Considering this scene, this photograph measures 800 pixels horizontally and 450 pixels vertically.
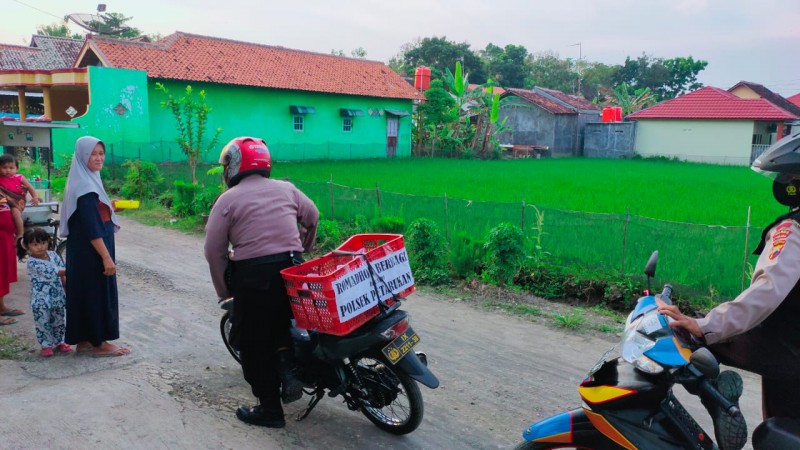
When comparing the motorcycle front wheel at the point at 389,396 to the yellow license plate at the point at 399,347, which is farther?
the motorcycle front wheel at the point at 389,396

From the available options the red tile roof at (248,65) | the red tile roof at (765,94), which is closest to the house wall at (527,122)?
the red tile roof at (248,65)

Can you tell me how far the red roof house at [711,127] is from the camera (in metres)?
34.1

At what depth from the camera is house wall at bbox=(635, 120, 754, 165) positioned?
113 feet

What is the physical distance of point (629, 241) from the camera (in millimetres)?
7953

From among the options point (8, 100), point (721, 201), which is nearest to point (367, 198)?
point (721, 201)

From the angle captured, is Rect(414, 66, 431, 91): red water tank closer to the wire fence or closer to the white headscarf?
the wire fence

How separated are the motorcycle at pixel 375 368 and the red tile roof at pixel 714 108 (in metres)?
35.8

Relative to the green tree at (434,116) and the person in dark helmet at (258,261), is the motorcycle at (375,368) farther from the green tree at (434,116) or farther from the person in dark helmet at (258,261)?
the green tree at (434,116)

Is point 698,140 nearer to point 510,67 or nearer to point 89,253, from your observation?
point 510,67

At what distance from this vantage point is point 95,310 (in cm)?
467

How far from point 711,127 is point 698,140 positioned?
1.04 metres

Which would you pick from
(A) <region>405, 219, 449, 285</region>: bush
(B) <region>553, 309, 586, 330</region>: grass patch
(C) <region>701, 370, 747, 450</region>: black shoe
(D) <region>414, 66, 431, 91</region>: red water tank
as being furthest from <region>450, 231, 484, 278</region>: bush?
(D) <region>414, 66, 431, 91</region>: red water tank

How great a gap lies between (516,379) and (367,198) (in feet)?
21.6

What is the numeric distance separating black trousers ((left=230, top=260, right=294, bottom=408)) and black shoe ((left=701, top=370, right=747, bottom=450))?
2.28 meters
